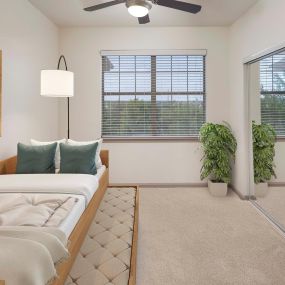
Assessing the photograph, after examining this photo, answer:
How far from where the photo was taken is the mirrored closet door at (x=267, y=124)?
393cm

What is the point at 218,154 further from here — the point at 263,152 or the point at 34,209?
the point at 34,209

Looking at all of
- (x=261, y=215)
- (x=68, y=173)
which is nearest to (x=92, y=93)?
(x=68, y=173)

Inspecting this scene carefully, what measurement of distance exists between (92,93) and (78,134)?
764mm

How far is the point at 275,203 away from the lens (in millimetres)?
3682

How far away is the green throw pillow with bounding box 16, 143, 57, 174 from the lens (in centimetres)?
288

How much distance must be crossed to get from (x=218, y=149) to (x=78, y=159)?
221cm

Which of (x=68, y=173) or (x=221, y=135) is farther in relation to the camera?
(x=221, y=135)

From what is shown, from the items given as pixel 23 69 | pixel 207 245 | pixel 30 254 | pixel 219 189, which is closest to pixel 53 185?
pixel 30 254

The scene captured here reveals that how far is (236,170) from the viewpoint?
13.9 ft

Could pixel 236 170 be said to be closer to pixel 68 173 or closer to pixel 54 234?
pixel 68 173

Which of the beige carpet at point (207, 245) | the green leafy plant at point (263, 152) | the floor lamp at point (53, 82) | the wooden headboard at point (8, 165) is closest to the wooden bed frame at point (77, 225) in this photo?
the wooden headboard at point (8, 165)

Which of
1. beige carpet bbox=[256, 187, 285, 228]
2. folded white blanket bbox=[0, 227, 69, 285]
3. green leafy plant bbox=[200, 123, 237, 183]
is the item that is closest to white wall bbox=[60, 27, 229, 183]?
green leafy plant bbox=[200, 123, 237, 183]

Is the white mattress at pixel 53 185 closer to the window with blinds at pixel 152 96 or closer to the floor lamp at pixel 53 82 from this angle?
the floor lamp at pixel 53 82

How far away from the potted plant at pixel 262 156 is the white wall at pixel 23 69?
3.25 m
